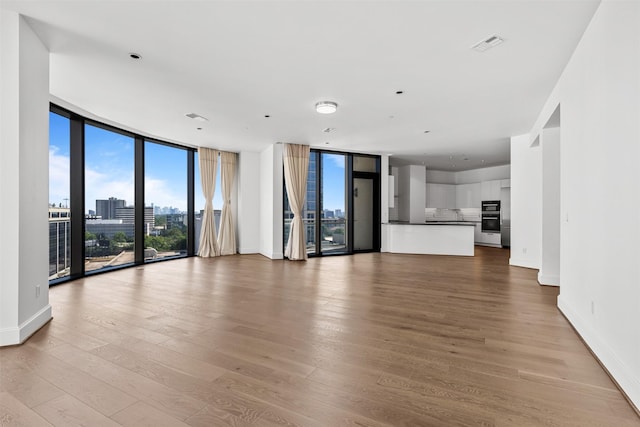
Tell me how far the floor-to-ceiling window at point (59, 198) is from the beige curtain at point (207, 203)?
114 inches

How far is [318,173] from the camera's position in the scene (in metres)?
8.09

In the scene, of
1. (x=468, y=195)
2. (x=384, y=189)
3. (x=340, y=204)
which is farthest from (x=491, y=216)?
(x=340, y=204)

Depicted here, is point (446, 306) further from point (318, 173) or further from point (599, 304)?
point (318, 173)

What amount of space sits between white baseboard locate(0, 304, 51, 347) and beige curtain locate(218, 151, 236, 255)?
16.8 feet

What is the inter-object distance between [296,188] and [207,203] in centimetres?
230

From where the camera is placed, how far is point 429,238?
866 cm

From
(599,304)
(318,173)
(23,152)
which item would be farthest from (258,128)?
(599,304)

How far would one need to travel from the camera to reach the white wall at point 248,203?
8.33 metres

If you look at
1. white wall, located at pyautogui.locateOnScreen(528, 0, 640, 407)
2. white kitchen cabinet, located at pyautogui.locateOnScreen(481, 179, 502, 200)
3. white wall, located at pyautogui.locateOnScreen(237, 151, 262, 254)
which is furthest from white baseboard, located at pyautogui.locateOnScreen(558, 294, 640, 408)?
white kitchen cabinet, located at pyautogui.locateOnScreen(481, 179, 502, 200)

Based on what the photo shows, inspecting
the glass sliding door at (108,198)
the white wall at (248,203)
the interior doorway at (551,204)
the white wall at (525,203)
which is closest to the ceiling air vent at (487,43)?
the interior doorway at (551,204)

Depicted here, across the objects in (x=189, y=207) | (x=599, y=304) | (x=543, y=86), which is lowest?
(x=599, y=304)

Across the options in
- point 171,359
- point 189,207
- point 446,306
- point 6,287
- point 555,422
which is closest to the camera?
point 555,422

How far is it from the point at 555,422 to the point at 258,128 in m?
5.77

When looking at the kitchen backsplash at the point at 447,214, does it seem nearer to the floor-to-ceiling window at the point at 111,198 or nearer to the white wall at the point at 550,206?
the white wall at the point at 550,206
